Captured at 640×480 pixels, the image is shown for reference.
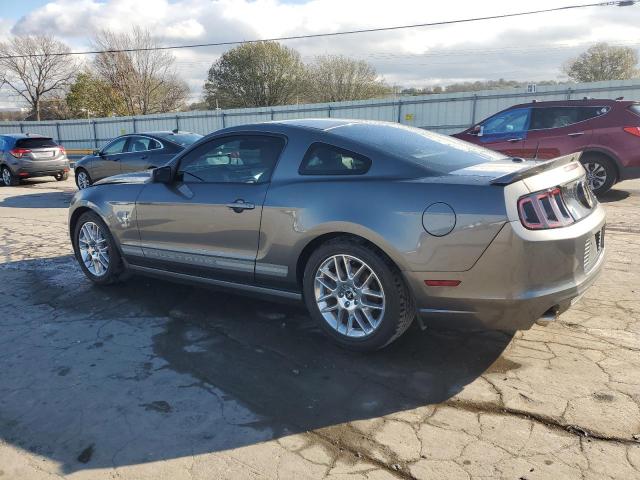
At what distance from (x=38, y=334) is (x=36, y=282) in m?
1.62

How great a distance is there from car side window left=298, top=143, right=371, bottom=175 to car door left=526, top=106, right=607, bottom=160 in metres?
6.18

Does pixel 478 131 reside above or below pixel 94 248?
above

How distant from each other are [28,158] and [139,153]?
559cm

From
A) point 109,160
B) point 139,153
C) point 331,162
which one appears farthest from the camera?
point 109,160

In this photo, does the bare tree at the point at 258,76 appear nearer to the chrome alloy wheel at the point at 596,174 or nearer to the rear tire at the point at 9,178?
the rear tire at the point at 9,178

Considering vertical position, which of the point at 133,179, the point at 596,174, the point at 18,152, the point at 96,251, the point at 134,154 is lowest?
the point at 96,251

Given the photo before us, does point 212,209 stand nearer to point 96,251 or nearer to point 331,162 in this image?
point 331,162

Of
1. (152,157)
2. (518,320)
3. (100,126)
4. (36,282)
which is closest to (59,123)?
(100,126)

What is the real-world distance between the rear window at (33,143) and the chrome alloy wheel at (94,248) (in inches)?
446

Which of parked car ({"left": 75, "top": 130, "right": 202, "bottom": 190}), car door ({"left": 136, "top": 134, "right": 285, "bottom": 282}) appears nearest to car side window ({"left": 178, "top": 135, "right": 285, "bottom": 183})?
car door ({"left": 136, "top": 134, "right": 285, "bottom": 282})

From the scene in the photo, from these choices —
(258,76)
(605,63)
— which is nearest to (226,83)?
(258,76)

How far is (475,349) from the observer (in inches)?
144

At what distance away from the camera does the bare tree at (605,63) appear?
39.7 m

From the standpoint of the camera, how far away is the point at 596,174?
9.07 meters
